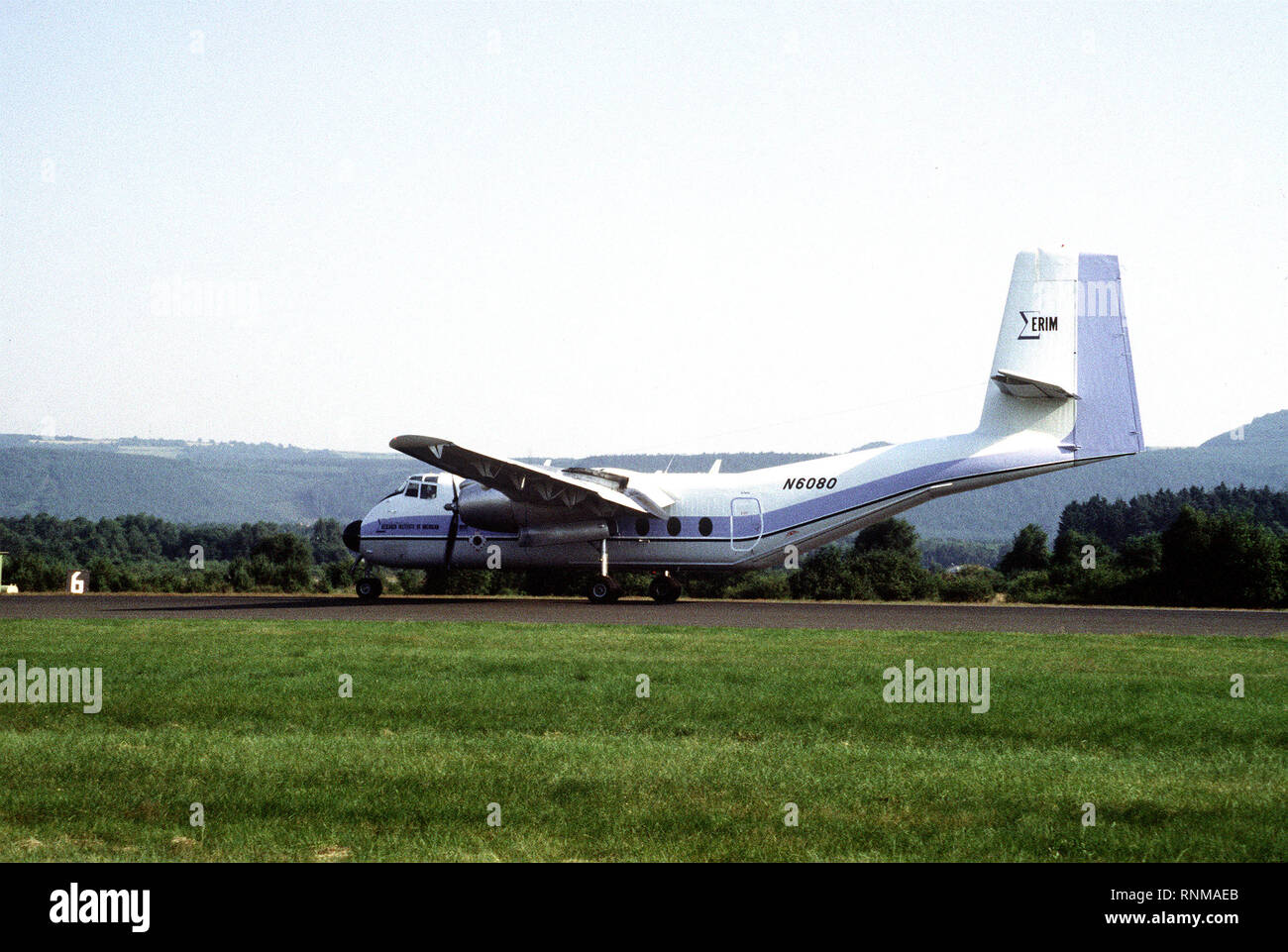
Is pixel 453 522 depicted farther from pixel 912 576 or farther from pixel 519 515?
pixel 912 576

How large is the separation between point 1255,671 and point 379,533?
26.5 meters

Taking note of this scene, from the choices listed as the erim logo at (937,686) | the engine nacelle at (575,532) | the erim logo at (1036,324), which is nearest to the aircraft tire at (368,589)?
the engine nacelle at (575,532)

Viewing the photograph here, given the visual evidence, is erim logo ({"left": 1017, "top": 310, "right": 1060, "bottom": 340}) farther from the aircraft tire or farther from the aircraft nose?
the aircraft nose

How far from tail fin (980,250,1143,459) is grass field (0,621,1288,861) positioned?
48.9 ft

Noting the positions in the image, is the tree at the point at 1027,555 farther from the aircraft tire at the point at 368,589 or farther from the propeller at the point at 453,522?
the aircraft tire at the point at 368,589

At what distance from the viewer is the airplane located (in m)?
33.2

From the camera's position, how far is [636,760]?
11211 mm

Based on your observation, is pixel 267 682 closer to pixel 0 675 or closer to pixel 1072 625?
pixel 0 675

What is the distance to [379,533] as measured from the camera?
38.5m

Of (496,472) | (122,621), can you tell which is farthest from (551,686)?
(496,472)

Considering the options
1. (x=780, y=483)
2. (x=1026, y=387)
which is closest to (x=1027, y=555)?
(x=780, y=483)

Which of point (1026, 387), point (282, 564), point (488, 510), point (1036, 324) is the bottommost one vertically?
point (282, 564)

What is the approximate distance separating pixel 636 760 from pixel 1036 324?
25.8 meters
